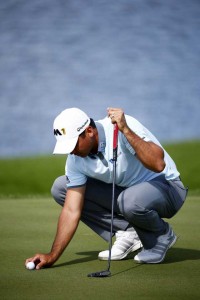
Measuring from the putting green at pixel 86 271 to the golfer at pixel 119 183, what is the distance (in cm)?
11

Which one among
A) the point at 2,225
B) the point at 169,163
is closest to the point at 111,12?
the point at 2,225

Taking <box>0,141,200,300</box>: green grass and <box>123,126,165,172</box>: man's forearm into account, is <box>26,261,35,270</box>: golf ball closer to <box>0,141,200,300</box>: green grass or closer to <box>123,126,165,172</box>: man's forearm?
<box>0,141,200,300</box>: green grass

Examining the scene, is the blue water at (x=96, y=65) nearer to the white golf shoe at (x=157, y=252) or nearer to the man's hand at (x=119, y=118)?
the white golf shoe at (x=157, y=252)

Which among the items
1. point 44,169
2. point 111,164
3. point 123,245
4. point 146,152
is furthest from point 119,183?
point 44,169

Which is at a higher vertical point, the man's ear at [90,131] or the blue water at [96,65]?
the man's ear at [90,131]

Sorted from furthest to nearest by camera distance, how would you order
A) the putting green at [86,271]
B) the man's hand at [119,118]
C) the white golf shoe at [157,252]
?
the white golf shoe at [157,252] < the man's hand at [119,118] < the putting green at [86,271]

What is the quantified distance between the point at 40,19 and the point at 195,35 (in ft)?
5.16

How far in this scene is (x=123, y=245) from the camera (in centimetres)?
440

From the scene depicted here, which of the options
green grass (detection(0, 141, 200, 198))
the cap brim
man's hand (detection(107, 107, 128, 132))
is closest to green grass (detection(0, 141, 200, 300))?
the cap brim

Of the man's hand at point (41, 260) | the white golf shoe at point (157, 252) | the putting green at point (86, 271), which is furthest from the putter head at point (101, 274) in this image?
the white golf shoe at point (157, 252)

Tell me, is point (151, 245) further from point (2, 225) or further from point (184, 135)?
point (184, 135)

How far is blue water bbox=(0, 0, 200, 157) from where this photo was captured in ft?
28.0

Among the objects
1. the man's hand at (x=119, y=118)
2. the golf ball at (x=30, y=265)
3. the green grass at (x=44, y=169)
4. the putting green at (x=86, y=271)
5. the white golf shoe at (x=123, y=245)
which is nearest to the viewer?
the putting green at (x=86, y=271)

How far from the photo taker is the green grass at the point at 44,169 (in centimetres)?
852
